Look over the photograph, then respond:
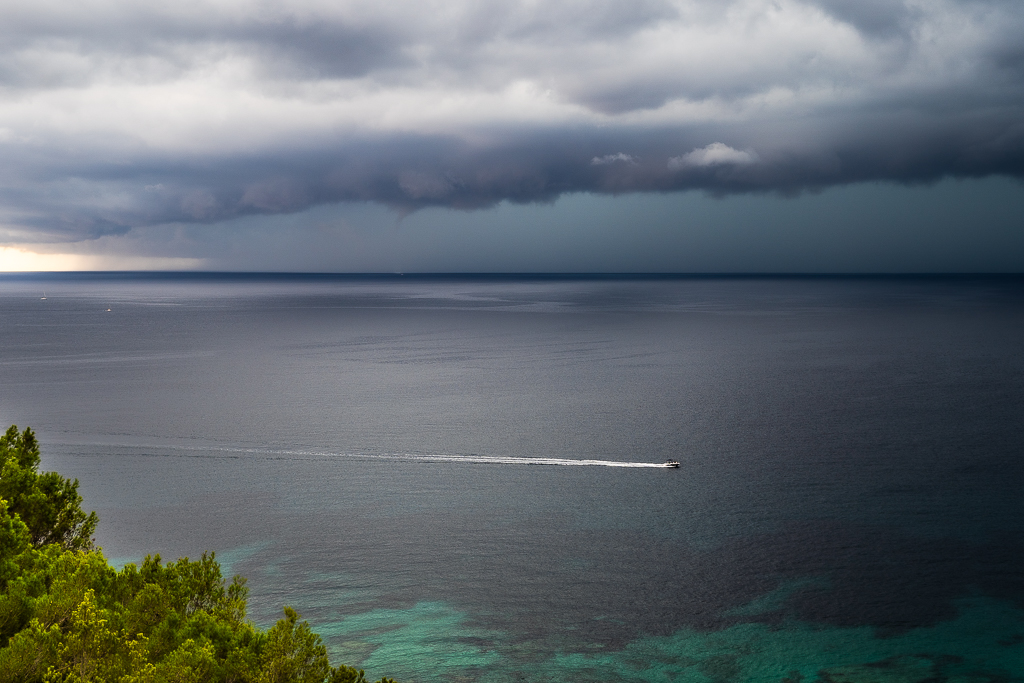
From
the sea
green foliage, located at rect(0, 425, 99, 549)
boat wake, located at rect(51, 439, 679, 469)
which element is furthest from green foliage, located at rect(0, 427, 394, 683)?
boat wake, located at rect(51, 439, 679, 469)

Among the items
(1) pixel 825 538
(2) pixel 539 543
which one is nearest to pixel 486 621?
(2) pixel 539 543

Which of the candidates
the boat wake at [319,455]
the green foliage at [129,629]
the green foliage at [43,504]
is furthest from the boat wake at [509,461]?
the green foliage at [129,629]

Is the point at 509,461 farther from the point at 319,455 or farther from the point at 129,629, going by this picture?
the point at 129,629

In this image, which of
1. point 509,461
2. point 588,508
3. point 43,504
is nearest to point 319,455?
point 509,461

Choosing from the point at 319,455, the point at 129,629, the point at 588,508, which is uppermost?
the point at 129,629

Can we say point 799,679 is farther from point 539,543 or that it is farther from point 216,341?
point 216,341

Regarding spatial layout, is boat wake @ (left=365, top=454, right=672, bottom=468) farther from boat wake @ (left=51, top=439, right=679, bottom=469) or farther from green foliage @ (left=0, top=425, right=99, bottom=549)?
green foliage @ (left=0, top=425, right=99, bottom=549)

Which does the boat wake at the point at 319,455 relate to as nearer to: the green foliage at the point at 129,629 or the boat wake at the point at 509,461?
the boat wake at the point at 509,461
